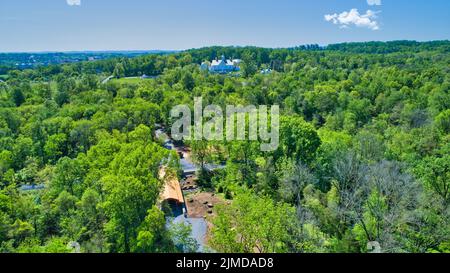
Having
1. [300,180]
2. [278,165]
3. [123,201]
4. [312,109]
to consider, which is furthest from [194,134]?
[312,109]

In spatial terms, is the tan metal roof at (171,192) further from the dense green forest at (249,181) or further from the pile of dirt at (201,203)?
the dense green forest at (249,181)

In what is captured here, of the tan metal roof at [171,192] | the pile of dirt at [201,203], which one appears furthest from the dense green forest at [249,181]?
the tan metal roof at [171,192]

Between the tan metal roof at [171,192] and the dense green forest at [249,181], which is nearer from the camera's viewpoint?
the dense green forest at [249,181]

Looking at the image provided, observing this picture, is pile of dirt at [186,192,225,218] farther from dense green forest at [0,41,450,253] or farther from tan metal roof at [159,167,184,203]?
dense green forest at [0,41,450,253]

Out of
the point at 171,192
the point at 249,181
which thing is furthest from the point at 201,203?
the point at 249,181

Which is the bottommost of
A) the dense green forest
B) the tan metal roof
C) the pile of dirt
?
the pile of dirt

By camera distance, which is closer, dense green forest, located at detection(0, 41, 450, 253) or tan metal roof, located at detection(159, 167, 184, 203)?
dense green forest, located at detection(0, 41, 450, 253)

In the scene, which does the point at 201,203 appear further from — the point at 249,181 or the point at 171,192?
the point at 249,181

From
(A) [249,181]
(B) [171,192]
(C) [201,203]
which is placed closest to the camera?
(B) [171,192]

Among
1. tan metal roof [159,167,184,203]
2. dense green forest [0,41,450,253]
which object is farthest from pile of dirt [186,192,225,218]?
dense green forest [0,41,450,253]

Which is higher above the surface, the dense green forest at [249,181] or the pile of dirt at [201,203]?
the dense green forest at [249,181]
